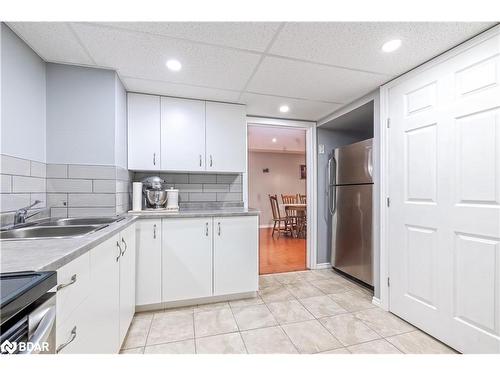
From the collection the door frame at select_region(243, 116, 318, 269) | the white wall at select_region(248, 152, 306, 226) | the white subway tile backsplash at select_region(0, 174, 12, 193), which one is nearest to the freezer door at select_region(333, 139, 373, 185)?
the door frame at select_region(243, 116, 318, 269)

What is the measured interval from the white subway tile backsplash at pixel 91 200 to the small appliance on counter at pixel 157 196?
46cm

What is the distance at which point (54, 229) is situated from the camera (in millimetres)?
1389

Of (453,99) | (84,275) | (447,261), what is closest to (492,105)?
(453,99)

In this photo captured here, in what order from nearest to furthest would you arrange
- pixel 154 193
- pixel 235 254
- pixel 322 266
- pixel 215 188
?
pixel 235 254 < pixel 154 193 < pixel 215 188 < pixel 322 266

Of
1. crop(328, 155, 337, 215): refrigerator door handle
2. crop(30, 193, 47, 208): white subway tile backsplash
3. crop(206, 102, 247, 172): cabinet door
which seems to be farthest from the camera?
crop(328, 155, 337, 215): refrigerator door handle

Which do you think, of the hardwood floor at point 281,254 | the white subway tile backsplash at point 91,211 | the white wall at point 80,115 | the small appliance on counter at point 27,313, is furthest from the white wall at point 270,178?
the small appliance on counter at point 27,313

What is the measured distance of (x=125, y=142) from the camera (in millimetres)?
2205

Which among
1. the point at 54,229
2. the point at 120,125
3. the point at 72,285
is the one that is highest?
the point at 120,125

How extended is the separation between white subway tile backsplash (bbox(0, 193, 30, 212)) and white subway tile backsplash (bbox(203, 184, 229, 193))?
156cm

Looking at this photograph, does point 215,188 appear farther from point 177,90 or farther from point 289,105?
point 289,105

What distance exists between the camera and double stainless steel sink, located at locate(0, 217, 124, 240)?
1231mm

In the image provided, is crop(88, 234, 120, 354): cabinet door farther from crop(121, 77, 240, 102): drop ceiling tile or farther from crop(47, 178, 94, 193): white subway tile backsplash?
crop(121, 77, 240, 102): drop ceiling tile

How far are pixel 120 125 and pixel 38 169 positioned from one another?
0.68 meters

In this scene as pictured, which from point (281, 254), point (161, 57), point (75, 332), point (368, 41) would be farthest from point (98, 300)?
point (281, 254)
